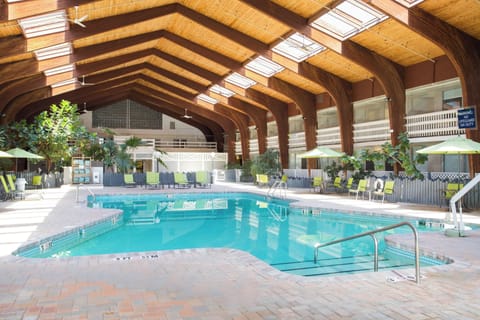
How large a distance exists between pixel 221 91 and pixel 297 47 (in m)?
10.2

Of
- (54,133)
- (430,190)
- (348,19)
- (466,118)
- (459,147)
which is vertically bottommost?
(430,190)

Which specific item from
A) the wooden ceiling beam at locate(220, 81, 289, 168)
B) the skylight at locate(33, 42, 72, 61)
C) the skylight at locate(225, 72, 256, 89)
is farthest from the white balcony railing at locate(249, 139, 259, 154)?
the skylight at locate(33, 42, 72, 61)

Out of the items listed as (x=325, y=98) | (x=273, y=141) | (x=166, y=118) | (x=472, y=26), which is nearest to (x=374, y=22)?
(x=472, y=26)

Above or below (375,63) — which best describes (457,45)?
below

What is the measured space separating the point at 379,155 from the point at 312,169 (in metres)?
7.40

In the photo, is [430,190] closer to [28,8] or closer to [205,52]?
[205,52]

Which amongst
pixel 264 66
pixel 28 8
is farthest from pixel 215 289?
pixel 264 66

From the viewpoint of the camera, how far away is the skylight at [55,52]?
15.0 meters

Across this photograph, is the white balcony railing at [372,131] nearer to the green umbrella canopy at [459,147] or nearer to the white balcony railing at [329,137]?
the white balcony railing at [329,137]

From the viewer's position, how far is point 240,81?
73.7 feet

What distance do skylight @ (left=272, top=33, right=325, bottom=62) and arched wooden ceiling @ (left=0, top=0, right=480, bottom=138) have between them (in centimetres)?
22

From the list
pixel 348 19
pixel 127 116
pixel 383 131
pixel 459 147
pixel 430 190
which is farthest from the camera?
pixel 127 116

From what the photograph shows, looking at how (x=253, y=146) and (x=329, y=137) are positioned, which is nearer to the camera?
(x=329, y=137)

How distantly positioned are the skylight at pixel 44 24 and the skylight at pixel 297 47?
7382mm
